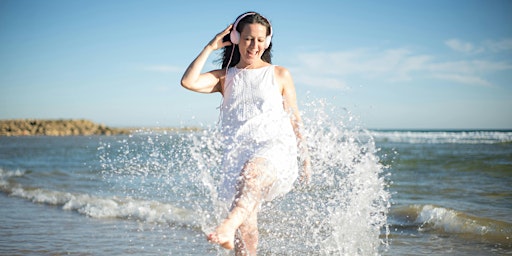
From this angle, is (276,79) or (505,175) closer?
(276,79)

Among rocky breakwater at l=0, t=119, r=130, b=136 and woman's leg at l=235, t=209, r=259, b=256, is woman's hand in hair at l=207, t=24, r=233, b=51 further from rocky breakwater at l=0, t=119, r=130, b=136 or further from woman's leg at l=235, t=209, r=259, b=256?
rocky breakwater at l=0, t=119, r=130, b=136

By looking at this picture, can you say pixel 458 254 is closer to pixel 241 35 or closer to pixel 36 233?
pixel 241 35

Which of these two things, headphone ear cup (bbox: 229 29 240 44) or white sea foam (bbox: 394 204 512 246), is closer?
headphone ear cup (bbox: 229 29 240 44)

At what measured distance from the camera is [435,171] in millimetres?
12859

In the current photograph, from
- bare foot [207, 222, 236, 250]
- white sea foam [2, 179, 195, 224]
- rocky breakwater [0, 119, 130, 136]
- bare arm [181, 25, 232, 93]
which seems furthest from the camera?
rocky breakwater [0, 119, 130, 136]

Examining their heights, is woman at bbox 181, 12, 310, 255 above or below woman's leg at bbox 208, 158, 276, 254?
above

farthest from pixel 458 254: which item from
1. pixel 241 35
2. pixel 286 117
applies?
pixel 241 35

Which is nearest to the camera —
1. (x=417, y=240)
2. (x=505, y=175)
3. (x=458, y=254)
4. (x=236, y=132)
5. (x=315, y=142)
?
(x=236, y=132)

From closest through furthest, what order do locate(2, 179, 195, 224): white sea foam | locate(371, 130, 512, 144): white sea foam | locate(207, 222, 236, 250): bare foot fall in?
locate(207, 222, 236, 250): bare foot < locate(2, 179, 195, 224): white sea foam < locate(371, 130, 512, 144): white sea foam

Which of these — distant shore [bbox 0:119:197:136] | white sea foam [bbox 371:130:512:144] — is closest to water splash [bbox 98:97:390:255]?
white sea foam [bbox 371:130:512:144]

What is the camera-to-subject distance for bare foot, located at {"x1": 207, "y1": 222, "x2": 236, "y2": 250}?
105 inches

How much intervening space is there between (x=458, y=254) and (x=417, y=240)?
68 cm

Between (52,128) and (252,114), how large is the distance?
50046mm

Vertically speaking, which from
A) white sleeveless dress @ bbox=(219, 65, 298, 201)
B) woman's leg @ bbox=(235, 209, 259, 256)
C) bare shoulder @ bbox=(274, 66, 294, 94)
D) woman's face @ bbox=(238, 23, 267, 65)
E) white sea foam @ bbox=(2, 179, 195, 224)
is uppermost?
woman's face @ bbox=(238, 23, 267, 65)
